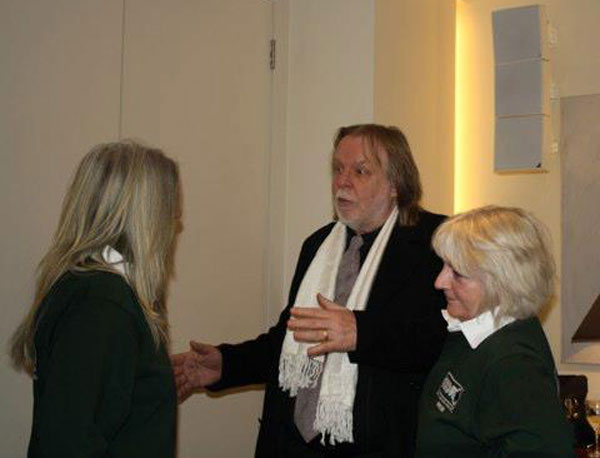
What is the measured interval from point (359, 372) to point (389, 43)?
1.50 m

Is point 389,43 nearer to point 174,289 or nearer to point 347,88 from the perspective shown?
point 347,88

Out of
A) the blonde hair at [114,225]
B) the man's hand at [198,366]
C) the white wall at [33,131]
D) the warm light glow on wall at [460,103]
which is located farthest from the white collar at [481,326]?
the warm light glow on wall at [460,103]

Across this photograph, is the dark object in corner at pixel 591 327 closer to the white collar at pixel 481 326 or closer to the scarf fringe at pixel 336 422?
the scarf fringe at pixel 336 422

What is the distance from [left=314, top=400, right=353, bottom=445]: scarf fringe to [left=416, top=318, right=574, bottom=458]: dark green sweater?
1.00 ft

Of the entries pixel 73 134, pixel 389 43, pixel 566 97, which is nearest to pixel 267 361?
pixel 73 134

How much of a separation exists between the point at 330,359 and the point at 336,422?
0.17 meters

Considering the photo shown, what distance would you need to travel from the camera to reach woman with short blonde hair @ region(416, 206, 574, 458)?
4.39 ft

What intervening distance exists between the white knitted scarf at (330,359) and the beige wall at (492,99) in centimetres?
157

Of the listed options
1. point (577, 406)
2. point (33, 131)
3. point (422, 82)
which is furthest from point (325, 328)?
point (422, 82)

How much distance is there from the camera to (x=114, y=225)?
130 centimetres

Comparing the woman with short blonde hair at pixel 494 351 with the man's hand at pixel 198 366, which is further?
the man's hand at pixel 198 366

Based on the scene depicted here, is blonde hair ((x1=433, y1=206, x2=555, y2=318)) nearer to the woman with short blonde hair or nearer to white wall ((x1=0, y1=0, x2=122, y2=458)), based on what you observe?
the woman with short blonde hair

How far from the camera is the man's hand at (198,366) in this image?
2.09 meters

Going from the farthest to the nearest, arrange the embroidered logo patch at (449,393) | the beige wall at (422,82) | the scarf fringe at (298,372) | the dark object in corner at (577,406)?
the beige wall at (422,82) < the dark object in corner at (577,406) < the scarf fringe at (298,372) < the embroidered logo patch at (449,393)
